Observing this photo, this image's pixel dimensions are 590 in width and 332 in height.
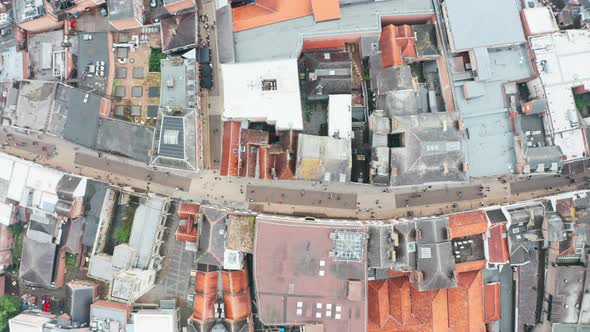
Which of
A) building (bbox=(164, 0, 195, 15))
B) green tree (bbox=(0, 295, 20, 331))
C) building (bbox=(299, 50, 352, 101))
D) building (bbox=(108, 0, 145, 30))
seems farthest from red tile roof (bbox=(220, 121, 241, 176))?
green tree (bbox=(0, 295, 20, 331))

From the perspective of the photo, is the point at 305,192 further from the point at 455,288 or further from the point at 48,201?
the point at 48,201

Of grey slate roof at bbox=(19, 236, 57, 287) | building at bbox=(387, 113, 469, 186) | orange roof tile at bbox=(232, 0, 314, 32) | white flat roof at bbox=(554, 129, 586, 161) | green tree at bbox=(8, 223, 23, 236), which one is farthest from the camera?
green tree at bbox=(8, 223, 23, 236)

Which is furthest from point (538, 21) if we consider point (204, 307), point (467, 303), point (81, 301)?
point (81, 301)

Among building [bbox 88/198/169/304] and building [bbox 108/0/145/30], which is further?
building [bbox 88/198/169/304]

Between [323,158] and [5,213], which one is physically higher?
[323,158]

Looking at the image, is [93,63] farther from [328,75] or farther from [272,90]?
[328,75]

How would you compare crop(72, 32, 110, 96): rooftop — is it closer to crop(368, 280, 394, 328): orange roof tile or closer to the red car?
the red car
